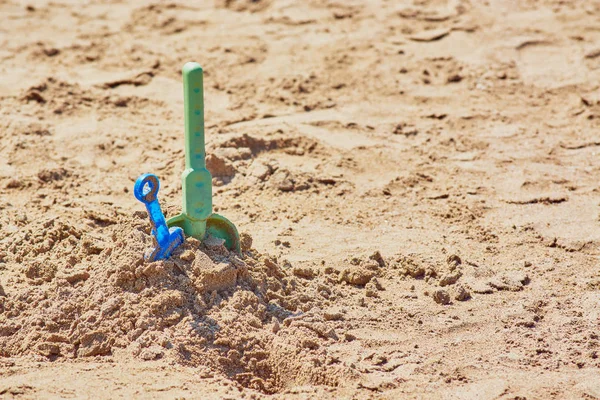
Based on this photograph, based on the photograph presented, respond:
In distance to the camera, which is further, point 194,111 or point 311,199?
point 311,199

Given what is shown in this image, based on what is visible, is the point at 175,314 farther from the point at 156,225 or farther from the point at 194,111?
the point at 194,111

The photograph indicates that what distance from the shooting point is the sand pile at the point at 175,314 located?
9.39 feet

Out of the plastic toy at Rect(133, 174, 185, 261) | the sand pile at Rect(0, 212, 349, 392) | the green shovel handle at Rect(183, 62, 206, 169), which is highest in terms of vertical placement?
the green shovel handle at Rect(183, 62, 206, 169)

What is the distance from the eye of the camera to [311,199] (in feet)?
13.4

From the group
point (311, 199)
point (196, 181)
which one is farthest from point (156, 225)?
point (311, 199)

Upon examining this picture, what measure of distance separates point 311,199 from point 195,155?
44.8 inches

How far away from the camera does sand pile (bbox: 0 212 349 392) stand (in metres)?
2.86

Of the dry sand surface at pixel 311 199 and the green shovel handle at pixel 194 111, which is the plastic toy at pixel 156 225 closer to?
the dry sand surface at pixel 311 199

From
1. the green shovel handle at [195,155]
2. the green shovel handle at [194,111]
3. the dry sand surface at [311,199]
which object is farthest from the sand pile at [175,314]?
the green shovel handle at [194,111]

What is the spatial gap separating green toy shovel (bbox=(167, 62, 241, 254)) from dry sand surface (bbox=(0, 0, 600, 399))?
0.09 metres

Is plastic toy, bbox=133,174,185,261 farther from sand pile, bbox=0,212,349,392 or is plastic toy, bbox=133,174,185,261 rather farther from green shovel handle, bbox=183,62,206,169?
green shovel handle, bbox=183,62,206,169

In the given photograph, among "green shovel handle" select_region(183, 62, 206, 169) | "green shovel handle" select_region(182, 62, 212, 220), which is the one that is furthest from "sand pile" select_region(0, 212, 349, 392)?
"green shovel handle" select_region(183, 62, 206, 169)

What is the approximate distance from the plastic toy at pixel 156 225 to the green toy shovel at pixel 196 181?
0.27 ft

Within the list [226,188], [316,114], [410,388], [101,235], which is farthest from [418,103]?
[410,388]
